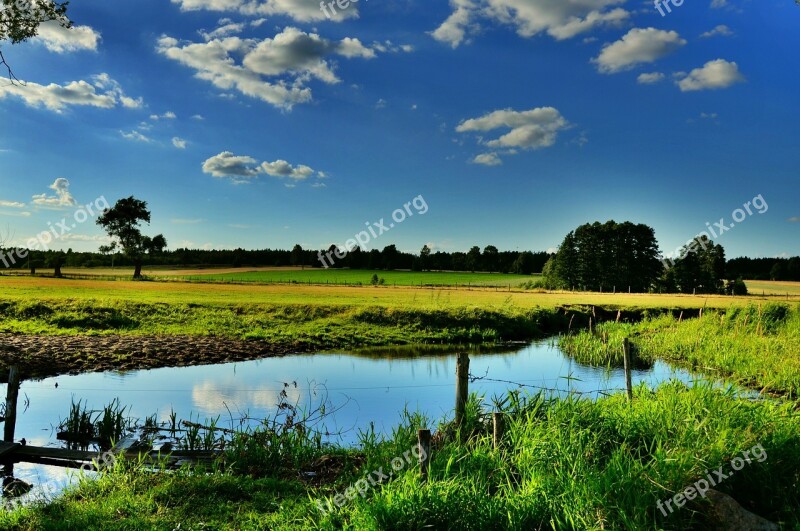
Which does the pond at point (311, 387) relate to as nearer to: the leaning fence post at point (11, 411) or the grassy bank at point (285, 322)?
the leaning fence post at point (11, 411)

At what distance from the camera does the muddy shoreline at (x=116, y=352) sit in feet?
73.7

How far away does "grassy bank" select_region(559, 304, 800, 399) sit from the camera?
18.9m

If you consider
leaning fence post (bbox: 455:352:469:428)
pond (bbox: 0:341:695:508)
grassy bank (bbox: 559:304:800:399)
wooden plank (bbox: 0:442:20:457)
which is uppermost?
leaning fence post (bbox: 455:352:469:428)

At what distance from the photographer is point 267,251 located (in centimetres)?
13788

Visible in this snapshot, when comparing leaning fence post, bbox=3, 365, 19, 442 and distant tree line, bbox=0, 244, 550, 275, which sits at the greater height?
distant tree line, bbox=0, 244, 550, 275

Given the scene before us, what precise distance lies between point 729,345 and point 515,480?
21.4 meters

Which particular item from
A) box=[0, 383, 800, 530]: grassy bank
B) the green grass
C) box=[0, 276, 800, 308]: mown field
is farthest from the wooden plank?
the green grass

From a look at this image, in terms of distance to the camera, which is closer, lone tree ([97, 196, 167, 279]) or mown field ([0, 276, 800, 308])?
mown field ([0, 276, 800, 308])

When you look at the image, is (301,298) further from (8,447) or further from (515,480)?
(515,480)

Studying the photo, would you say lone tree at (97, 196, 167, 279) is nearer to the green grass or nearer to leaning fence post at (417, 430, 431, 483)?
the green grass

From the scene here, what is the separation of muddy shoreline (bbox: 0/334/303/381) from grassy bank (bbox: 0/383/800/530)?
15.9 metres

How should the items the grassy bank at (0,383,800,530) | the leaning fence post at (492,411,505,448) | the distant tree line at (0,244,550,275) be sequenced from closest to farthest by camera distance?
the grassy bank at (0,383,800,530), the leaning fence post at (492,411,505,448), the distant tree line at (0,244,550,275)

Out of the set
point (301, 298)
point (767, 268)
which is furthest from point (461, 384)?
point (767, 268)

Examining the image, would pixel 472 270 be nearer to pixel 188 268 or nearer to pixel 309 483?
pixel 188 268
